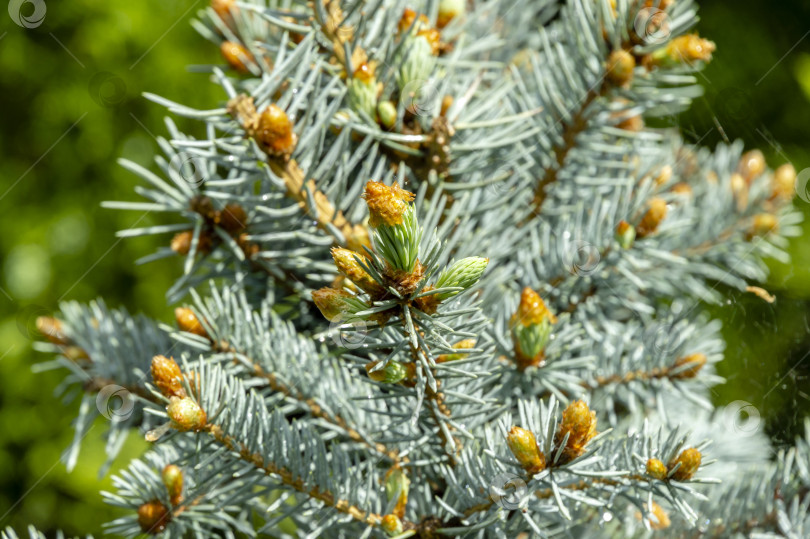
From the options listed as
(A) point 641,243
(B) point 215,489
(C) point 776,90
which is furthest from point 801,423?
(C) point 776,90

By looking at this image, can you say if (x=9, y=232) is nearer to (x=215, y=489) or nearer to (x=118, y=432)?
(x=118, y=432)

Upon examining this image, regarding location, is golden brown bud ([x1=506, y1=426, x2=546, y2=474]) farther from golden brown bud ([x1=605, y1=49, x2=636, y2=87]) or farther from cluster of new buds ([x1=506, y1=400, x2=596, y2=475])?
golden brown bud ([x1=605, y1=49, x2=636, y2=87])

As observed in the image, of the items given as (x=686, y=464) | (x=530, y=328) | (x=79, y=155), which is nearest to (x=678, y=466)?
(x=686, y=464)

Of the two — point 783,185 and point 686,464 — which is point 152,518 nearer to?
point 686,464

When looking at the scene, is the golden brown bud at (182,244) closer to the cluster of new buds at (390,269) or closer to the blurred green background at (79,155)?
the cluster of new buds at (390,269)

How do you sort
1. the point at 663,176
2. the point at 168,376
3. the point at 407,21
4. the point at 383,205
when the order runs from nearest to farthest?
1. the point at 383,205
2. the point at 168,376
3. the point at 407,21
4. the point at 663,176
